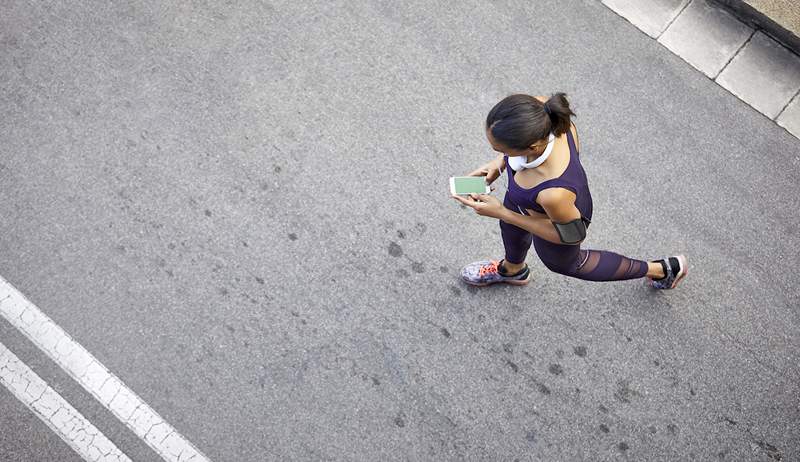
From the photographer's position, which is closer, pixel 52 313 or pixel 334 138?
pixel 52 313

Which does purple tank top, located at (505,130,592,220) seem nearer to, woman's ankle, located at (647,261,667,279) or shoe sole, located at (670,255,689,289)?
woman's ankle, located at (647,261,667,279)

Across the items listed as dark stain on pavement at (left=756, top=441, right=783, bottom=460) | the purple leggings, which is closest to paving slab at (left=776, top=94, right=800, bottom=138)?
the purple leggings

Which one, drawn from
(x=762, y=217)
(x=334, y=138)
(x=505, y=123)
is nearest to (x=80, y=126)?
(x=334, y=138)

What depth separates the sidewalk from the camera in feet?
15.3

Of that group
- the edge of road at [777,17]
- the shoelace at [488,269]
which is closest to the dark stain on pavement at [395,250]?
the shoelace at [488,269]

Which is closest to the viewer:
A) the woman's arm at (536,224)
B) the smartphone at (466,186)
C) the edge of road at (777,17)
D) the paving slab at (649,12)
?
the woman's arm at (536,224)

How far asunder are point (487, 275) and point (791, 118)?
264 cm

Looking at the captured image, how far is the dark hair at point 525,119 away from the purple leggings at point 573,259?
0.89m

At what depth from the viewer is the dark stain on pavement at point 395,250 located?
422 cm

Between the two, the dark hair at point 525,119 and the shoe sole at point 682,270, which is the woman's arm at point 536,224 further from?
the shoe sole at point 682,270

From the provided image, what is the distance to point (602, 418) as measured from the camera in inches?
152

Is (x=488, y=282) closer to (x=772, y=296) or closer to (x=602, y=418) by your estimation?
(x=602, y=418)

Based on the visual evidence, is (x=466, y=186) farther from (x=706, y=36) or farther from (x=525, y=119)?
(x=706, y=36)

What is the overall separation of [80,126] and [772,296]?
490 cm
